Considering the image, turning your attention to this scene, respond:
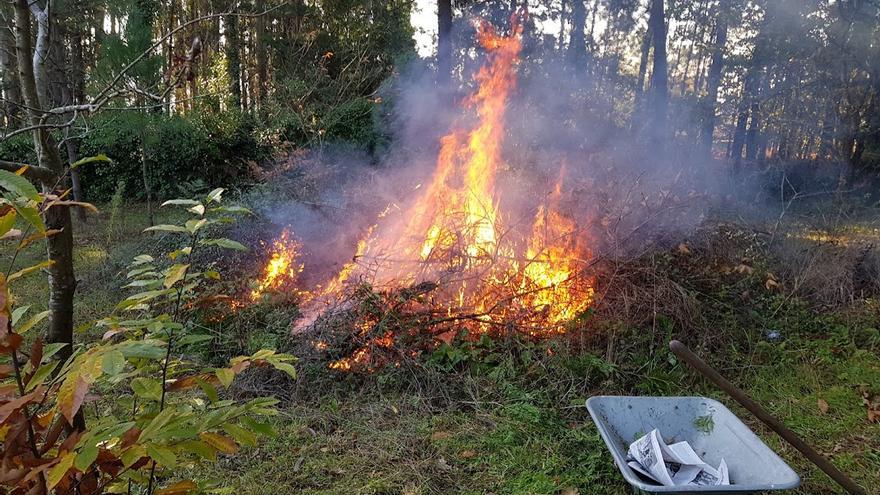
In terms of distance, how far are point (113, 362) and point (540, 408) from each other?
11.6ft

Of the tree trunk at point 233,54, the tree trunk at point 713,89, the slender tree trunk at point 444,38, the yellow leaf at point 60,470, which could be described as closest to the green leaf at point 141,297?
the yellow leaf at point 60,470

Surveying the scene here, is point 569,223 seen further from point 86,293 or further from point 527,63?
point 527,63

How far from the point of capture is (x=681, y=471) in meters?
2.85

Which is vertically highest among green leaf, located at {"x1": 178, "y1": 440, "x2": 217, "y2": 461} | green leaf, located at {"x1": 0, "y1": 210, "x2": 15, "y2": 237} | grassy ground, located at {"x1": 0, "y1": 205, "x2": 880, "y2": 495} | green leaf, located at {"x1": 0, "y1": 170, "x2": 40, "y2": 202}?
green leaf, located at {"x1": 0, "y1": 170, "x2": 40, "y2": 202}

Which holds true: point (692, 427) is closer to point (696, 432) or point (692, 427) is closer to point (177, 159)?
point (696, 432)

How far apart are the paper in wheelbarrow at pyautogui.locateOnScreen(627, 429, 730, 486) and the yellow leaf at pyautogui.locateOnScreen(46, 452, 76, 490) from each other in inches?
101

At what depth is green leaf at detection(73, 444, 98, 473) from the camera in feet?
3.51

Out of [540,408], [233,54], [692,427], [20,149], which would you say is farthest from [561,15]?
[692,427]

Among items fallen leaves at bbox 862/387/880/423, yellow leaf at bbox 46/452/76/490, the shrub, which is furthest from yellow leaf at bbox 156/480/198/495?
fallen leaves at bbox 862/387/880/423

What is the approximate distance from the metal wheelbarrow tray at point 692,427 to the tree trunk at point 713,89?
11226 millimetres

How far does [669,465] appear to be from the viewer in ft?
9.58

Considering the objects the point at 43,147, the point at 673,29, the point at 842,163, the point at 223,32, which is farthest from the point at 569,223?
the point at 673,29

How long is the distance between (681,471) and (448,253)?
3191mm

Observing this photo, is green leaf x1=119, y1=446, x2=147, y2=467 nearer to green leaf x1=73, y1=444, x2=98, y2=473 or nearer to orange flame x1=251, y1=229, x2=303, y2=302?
green leaf x1=73, y1=444, x2=98, y2=473
